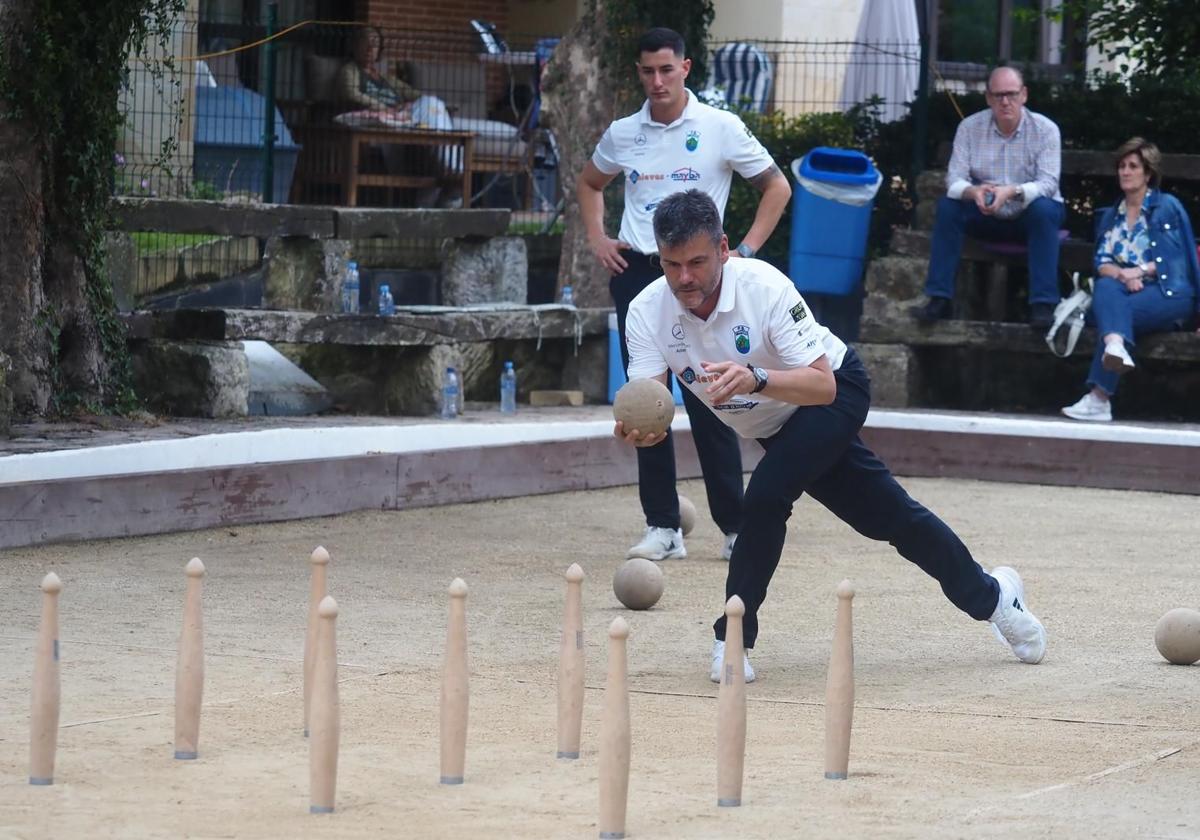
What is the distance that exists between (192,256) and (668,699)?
26.9 feet

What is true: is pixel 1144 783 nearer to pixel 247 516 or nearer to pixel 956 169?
pixel 247 516

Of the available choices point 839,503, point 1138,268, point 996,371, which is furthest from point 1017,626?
point 996,371

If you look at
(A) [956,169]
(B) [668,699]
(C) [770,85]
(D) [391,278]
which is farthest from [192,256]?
(B) [668,699]

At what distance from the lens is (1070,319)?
42.7 feet

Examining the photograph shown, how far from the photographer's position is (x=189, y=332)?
39.3ft

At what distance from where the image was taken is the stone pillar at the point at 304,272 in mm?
13195

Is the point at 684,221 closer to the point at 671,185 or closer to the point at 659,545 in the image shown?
the point at 671,185

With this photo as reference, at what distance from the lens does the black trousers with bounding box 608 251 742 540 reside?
29.4 feet

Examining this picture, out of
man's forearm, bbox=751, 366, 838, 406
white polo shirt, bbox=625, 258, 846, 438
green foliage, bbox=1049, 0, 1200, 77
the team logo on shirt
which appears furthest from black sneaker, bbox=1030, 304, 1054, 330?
the team logo on shirt

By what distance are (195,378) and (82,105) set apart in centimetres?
181

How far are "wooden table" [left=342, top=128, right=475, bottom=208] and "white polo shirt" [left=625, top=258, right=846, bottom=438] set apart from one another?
31.9 feet

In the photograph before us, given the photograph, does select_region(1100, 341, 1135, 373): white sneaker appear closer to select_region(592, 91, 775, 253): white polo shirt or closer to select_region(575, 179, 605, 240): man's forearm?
select_region(592, 91, 775, 253): white polo shirt

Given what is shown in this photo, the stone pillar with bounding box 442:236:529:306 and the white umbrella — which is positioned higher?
the white umbrella

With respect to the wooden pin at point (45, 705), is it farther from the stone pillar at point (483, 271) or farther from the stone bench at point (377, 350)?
the stone pillar at point (483, 271)
